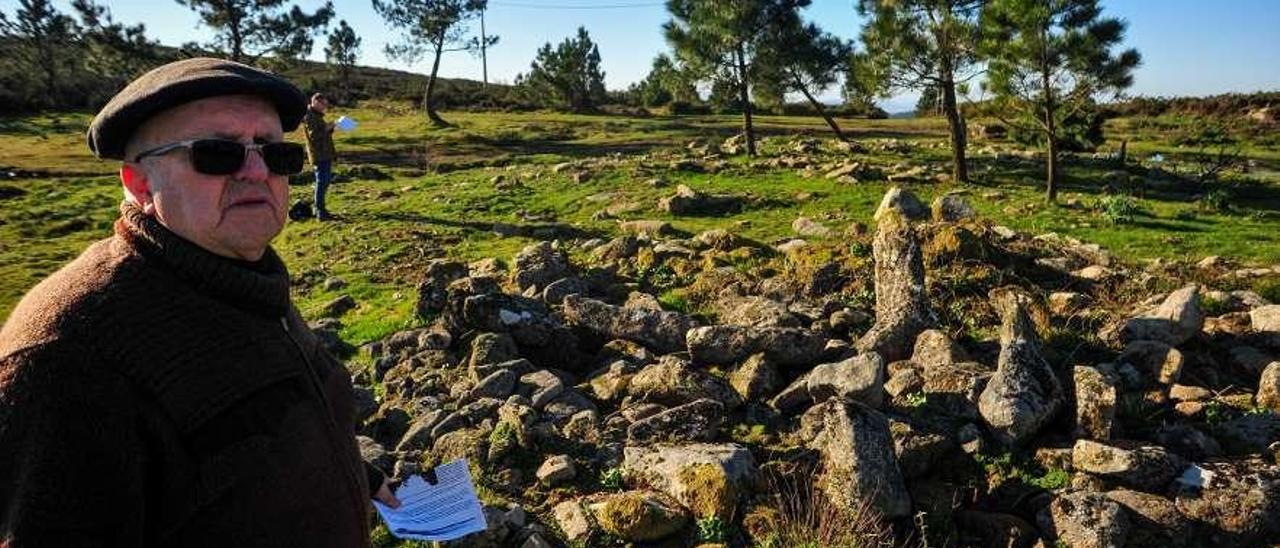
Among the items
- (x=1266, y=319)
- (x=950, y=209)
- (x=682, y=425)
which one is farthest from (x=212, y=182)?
(x=950, y=209)

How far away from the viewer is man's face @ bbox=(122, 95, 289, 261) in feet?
7.43

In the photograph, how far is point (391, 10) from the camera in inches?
2147

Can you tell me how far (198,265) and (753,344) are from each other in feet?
19.0

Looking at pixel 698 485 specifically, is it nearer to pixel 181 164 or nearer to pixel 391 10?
pixel 181 164

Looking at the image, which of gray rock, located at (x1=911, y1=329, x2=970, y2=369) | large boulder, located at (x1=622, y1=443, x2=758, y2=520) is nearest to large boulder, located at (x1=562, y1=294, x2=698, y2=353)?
gray rock, located at (x1=911, y1=329, x2=970, y2=369)

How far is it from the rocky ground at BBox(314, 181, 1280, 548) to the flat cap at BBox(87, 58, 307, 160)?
→ 332 centimetres

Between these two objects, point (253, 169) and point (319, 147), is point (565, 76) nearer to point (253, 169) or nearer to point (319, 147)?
point (319, 147)

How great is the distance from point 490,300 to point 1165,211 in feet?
53.5

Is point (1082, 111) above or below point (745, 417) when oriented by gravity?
above

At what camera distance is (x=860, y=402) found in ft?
19.5

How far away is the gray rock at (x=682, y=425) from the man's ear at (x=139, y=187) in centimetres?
440

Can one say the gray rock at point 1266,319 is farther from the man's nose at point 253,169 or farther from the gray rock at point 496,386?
the man's nose at point 253,169

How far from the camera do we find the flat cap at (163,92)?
2.18 metres

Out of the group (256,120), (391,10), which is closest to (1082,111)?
(256,120)
